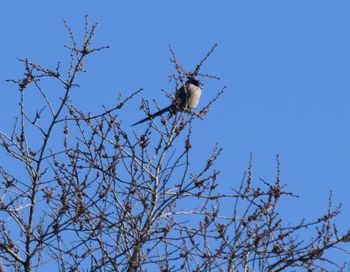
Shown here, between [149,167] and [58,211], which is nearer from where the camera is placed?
[58,211]

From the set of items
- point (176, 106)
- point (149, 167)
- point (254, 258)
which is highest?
point (176, 106)

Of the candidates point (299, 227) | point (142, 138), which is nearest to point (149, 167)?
point (142, 138)

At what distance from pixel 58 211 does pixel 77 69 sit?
1.15 m

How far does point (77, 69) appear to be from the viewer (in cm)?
819

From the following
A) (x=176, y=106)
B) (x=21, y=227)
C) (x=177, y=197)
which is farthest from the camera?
(x=176, y=106)

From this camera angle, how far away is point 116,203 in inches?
312

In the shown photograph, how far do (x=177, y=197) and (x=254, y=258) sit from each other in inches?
33.4

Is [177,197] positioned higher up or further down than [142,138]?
further down

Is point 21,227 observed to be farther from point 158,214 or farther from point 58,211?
point 158,214

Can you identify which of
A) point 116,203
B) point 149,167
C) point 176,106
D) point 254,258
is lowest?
point 254,258

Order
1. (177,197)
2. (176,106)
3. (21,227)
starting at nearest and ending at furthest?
(21,227) → (177,197) → (176,106)

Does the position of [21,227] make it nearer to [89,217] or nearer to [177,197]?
[89,217]

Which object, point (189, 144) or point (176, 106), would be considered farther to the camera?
point (176, 106)

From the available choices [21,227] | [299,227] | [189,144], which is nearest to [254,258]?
[299,227]
